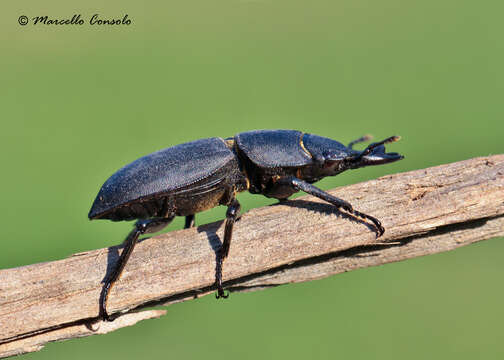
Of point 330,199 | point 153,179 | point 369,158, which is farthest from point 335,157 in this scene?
point 153,179

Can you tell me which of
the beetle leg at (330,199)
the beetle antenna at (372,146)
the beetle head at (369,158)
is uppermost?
the beetle antenna at (372,146)

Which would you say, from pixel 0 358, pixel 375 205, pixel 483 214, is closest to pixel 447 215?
pixel 483 214

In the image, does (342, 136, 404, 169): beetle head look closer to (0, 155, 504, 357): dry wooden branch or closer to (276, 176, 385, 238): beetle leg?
(0, 155, 504, 357): dry wooden branch

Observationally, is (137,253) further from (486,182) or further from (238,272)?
(486,182)

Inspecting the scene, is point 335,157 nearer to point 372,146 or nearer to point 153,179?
point 372,146

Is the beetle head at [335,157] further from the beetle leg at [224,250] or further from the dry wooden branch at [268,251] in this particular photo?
the beetle leg at [224,250]

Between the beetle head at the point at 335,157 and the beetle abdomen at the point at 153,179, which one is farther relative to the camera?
the beetle head at the point at 335,157

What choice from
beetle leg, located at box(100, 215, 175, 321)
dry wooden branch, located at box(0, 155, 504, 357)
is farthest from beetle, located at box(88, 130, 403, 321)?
dry wooden branch, located at box(0, 155, 504, 357)

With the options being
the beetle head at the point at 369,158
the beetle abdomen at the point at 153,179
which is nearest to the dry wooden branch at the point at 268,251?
the beetle abdomen at the point at 153,179
